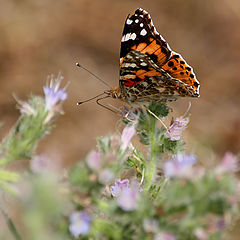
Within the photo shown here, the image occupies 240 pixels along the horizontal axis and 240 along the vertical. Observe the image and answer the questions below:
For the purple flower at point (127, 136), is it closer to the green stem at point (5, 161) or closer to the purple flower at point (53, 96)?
the purple flower at point (53, 96)

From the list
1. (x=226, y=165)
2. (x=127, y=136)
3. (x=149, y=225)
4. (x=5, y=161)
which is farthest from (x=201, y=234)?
(x=5, y=161)

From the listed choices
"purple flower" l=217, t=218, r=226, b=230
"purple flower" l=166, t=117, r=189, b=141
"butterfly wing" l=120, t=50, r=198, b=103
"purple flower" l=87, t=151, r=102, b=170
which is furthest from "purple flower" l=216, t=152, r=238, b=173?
"butterfly wing" l=120, t=50, r=198, b=103

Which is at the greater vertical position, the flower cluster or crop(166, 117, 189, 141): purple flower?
crop(166, 117, 189, 141): purple flower

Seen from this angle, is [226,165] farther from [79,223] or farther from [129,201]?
[79,223]

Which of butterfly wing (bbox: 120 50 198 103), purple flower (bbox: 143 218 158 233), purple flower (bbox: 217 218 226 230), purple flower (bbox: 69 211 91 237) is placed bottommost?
purple flower (bbox: 69 211 91 237)

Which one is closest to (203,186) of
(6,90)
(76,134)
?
(76,134)

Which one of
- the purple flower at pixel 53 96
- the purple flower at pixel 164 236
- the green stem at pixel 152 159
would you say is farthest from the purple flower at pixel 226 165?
the purple flower at pixel 53 96

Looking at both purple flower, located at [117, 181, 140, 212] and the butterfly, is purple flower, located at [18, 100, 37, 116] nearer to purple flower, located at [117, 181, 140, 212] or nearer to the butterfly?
purple flower, located at [117, 181, 140, 212]

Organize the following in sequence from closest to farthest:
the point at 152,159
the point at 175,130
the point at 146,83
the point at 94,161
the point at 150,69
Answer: the point at 94,161
the point at 152,159
the point at 175,130
the point at 150,69
the point at 146,83
